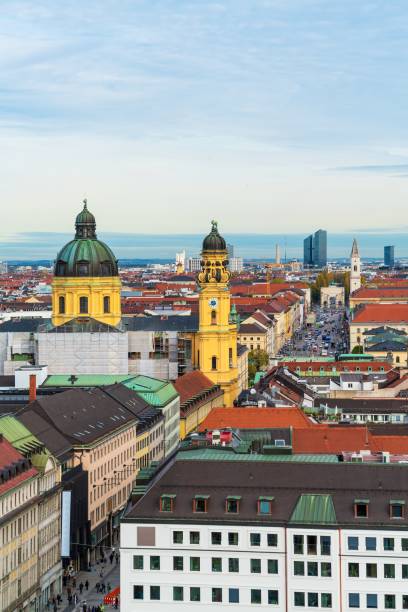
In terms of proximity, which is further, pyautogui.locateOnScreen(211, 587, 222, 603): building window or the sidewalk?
the sidewalk

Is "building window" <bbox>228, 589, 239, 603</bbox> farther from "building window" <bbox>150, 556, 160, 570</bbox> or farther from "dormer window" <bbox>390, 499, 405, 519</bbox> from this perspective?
"dormer window" <bbox>390, 499, 405, 519</bbox>

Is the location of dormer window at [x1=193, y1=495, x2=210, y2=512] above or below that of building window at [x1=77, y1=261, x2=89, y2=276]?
below

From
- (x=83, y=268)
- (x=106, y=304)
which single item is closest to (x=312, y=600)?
(x=83, y=268)

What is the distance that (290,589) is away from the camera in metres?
59.8

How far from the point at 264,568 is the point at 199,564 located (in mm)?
2820

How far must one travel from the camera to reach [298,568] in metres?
60.0

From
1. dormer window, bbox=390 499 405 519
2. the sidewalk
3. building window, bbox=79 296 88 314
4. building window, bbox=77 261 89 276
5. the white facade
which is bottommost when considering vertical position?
the sidewalk

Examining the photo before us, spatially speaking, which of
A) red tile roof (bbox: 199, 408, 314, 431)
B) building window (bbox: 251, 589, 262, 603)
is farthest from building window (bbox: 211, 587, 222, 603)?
red tile roof (bbox: 199, 408, 314, 431)

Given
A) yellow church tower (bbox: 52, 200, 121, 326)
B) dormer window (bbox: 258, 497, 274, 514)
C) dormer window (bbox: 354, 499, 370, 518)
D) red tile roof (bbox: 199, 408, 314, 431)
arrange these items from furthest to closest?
yellow church tower (bbox: 52, 200, 121, 326), red tile roof (bbox: 199, 408, 314, 431), dormer window (bbox: 258, 497, 274, 514), dormer window (bbox: 354, 499, 370, 518)

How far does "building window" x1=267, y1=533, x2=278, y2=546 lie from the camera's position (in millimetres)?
60406

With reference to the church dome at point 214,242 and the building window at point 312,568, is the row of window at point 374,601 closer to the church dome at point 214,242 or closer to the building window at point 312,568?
the building window at point 312,568

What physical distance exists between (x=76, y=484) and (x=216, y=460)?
19.5 m

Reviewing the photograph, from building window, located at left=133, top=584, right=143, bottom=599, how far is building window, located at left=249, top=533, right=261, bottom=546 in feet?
17.1

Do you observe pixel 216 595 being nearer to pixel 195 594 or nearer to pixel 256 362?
pixel 195 594
